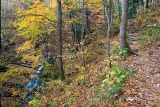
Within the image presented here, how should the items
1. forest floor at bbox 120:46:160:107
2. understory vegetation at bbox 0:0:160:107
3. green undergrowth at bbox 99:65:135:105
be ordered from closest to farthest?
forest floor at bbox 120:46:160:107, green undergrowth at bbox 99:65:135:105, understory vegetation at bbox 0:0:160:107

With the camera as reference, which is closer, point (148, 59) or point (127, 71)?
point (127, 71)

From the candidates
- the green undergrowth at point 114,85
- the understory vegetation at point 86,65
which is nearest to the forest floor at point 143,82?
the understory vegetation at point 86,65

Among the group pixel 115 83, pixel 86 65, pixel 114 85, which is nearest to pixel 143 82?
pixel 115 83

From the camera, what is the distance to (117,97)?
10898mm

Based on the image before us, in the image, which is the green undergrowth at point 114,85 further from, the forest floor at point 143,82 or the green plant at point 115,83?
the forest floor at point 143,82

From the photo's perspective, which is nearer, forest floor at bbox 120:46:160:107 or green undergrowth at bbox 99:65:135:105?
forest floor at bbox 120:46:160:107

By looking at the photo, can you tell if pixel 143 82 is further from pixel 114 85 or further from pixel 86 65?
pixel 86 65

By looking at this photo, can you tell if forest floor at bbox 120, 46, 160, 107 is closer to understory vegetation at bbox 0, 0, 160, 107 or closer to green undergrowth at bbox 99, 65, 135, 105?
understory vegetation at bbox 0, 0, 160, 107

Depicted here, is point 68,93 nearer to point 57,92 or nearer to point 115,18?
point 57,92

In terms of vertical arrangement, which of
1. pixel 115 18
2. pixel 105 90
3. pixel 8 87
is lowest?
pixel 8 87

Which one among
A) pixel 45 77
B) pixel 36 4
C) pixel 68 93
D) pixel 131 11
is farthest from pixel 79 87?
pixel 131 11

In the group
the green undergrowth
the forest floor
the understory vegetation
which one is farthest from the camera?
the understory vegetation

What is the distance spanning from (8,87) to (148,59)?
11.5m

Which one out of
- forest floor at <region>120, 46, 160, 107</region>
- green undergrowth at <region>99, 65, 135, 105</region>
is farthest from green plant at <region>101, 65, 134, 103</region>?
forest floor at <region>120, 46, 160, 107</region>
